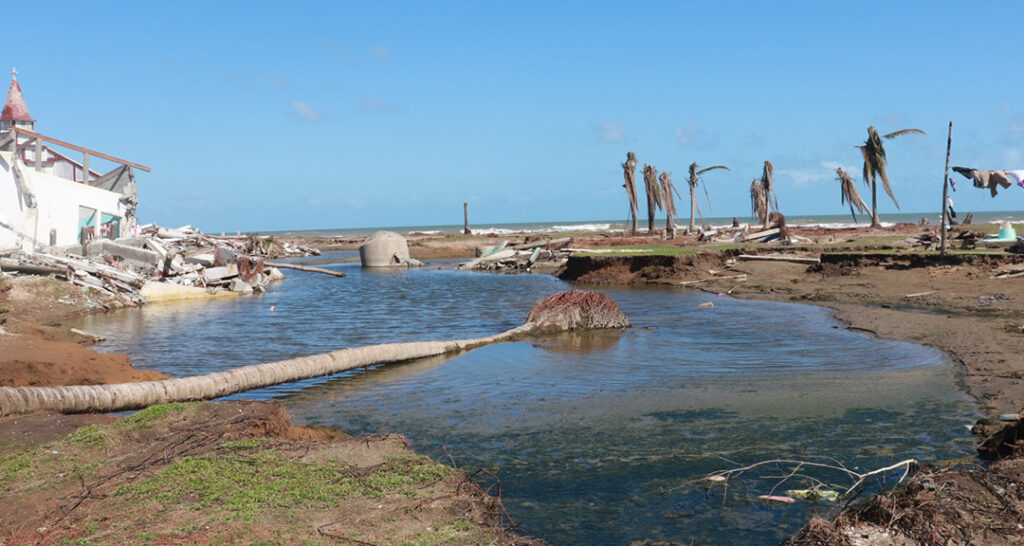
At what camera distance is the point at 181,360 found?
12.6 metres

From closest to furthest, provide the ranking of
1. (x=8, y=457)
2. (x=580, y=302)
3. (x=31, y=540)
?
(x=31, y=540) < (x=8, y=457) < (x=580, y=302)

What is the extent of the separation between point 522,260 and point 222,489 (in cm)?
3208

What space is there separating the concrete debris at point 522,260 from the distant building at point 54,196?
15.9 m

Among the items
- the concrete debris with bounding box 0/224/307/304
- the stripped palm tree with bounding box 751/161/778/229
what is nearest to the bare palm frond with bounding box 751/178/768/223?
the stripped palm tree with bounding box 751/161/778/229

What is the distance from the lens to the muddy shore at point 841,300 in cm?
930

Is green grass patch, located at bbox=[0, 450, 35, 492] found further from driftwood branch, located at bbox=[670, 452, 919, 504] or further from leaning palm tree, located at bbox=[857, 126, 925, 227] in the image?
leaning palm tree, located at bbox=[857, 126, 925, 227]

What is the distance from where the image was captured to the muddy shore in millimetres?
9297

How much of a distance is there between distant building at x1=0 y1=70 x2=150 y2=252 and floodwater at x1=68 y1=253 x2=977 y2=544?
855 cm

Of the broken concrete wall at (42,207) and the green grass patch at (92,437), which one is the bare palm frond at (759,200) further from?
the green grass patch at (92,437)

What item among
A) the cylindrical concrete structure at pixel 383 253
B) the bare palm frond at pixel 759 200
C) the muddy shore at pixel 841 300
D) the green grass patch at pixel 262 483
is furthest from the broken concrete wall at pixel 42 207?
the bare palm frond at pixel 759 200

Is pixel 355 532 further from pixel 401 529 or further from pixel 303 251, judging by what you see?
pixel 303 251

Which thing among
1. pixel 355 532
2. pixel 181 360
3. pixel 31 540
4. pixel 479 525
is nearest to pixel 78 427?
pixel 31 540

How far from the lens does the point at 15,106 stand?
115 feet

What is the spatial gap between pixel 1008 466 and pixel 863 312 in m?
11.3
